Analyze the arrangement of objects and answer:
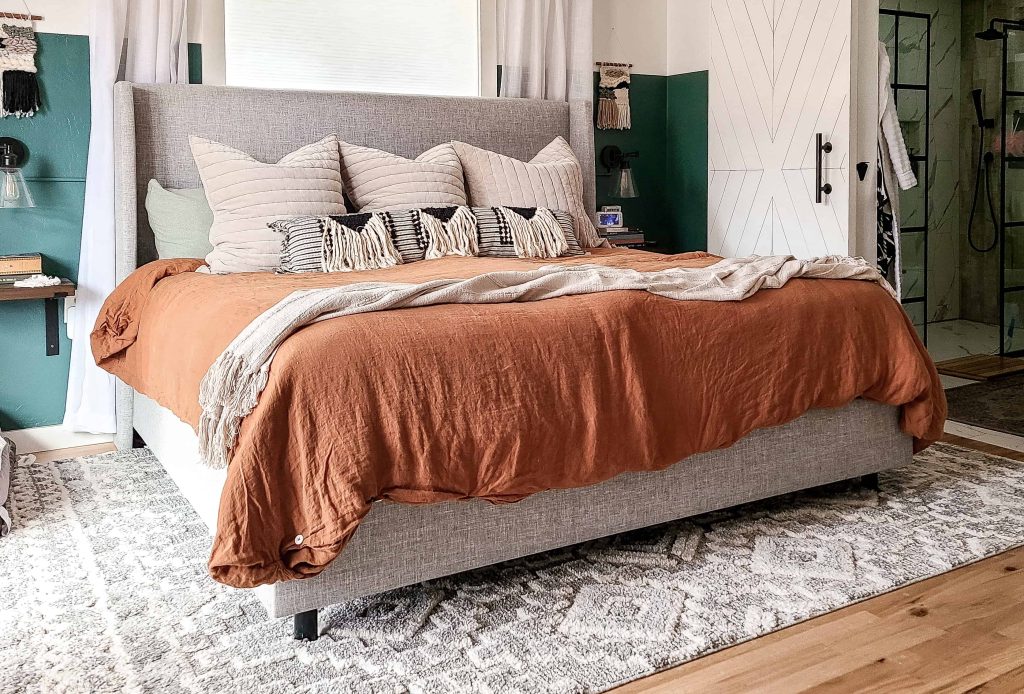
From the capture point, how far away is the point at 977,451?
3.58m

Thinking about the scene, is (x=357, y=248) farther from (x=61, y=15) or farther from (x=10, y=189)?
(x=61, y=15)

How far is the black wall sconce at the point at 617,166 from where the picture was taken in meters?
5.01

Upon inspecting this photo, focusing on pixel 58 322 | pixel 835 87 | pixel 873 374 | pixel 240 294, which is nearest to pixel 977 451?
pixel 873 374

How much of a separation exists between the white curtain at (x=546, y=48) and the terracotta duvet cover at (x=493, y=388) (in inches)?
76.7

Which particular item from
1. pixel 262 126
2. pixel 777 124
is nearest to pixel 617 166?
pixel 777 124

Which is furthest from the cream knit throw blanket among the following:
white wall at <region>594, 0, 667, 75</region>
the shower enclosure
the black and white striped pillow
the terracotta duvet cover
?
the shower enclosure

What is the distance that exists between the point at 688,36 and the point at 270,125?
94.8 inches

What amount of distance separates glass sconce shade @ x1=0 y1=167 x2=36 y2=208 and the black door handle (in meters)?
3.33

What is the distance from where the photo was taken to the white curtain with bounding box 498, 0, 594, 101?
468 cm

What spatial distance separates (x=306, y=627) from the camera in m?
2.13

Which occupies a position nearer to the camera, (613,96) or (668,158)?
(613,96)

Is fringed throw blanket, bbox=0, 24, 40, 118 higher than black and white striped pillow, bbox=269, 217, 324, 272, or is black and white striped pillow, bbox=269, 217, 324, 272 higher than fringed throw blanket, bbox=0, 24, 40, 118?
fringed throw blanket, bbox=0, 24, 40, 118

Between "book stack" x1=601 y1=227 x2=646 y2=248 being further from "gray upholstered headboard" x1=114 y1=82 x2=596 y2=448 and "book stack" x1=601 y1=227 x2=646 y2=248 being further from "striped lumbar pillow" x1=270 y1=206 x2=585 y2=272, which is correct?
"striped lumbar pillow" x1=270 y1=206 x2=585 y2=272

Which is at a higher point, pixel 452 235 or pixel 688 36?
pixel 688 36
